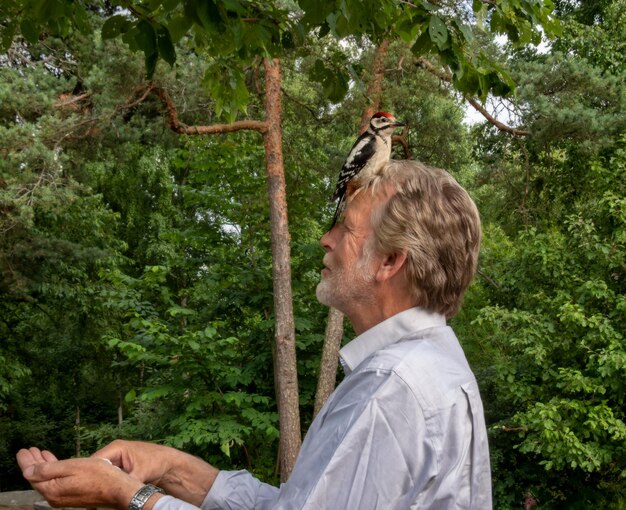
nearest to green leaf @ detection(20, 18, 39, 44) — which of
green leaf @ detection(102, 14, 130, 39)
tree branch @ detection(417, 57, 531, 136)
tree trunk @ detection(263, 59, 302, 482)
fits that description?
green leaf @ detection(102, 14, 130, 39)

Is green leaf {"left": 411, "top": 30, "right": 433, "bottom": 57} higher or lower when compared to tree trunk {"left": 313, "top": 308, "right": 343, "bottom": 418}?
higher

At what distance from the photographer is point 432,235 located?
4.75 ft

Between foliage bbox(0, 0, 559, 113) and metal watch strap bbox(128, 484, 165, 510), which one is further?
foliage bbox(0, 0, 559, 113)

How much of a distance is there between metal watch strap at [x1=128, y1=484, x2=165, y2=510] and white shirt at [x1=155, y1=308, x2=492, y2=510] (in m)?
0.03

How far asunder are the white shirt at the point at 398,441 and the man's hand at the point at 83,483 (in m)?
0.08

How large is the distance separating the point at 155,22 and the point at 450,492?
2.05 metres

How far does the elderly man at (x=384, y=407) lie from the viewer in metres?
1.18

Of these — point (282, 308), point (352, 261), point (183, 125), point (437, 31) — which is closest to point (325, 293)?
point (352, 261)

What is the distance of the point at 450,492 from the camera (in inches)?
48.5

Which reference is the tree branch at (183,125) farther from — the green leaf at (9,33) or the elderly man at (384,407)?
the elderly man at (384,407)

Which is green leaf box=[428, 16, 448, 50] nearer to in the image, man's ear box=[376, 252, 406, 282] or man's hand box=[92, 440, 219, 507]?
man's ear box=[376, 252, 406, 282]

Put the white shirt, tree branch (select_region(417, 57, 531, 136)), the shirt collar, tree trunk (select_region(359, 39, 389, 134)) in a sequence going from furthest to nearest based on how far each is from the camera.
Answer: tree trunk (select_region(359, 39, 389, 134))
tree branch (select_region(417, 57, 531, 136))
the shirt collar
the white shirt

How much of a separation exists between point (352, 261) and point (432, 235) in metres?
0.18

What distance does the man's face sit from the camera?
1.50m
